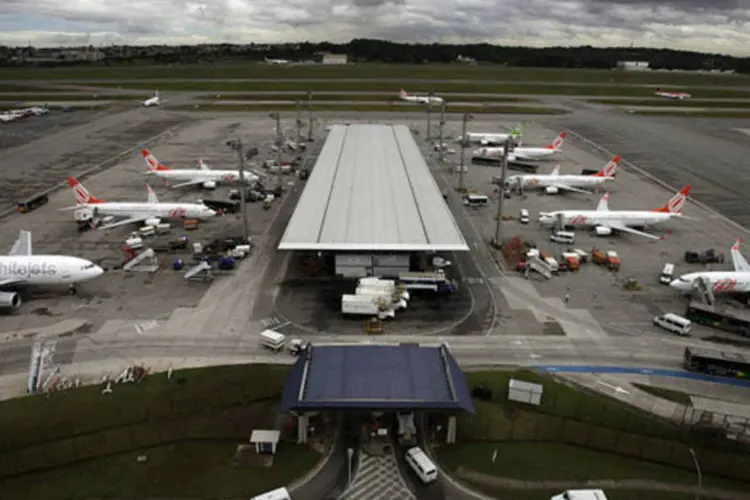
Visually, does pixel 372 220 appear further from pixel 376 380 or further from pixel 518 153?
pixel 518 153

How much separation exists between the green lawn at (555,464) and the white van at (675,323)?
23745mm

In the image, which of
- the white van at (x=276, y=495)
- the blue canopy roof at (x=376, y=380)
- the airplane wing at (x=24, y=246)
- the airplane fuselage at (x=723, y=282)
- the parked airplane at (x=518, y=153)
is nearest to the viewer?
the white van at (x=276, y=495)

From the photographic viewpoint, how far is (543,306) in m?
69.1

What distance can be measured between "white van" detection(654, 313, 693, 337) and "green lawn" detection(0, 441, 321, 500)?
44.8 m

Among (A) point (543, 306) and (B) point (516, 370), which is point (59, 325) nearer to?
(B) point (516, 370)

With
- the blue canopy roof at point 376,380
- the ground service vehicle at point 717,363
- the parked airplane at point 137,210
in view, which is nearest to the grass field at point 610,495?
the blue canopy roof at point 376,380

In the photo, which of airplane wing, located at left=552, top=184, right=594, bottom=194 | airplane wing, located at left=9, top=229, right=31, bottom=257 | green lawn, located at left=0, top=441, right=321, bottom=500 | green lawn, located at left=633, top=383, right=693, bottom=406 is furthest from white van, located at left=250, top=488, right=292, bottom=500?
airplane wing, located at left=552, top=184, right=594, bottom=194

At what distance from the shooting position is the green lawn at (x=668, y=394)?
51859 mm

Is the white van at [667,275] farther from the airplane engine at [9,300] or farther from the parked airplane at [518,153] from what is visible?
the airplane engine at [9,300]

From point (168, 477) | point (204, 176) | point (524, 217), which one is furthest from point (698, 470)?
point (204, 176)

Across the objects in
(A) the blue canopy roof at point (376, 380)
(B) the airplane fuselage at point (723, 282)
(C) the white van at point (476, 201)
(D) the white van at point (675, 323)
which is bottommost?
(D) the white van at point (675, 323)

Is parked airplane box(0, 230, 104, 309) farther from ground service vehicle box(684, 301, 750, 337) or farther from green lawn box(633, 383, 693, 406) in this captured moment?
ground service vehicle box(684, 301, 750, 337)

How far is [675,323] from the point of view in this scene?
63719mm

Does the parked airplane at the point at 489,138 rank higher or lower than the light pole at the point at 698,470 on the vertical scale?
higher
